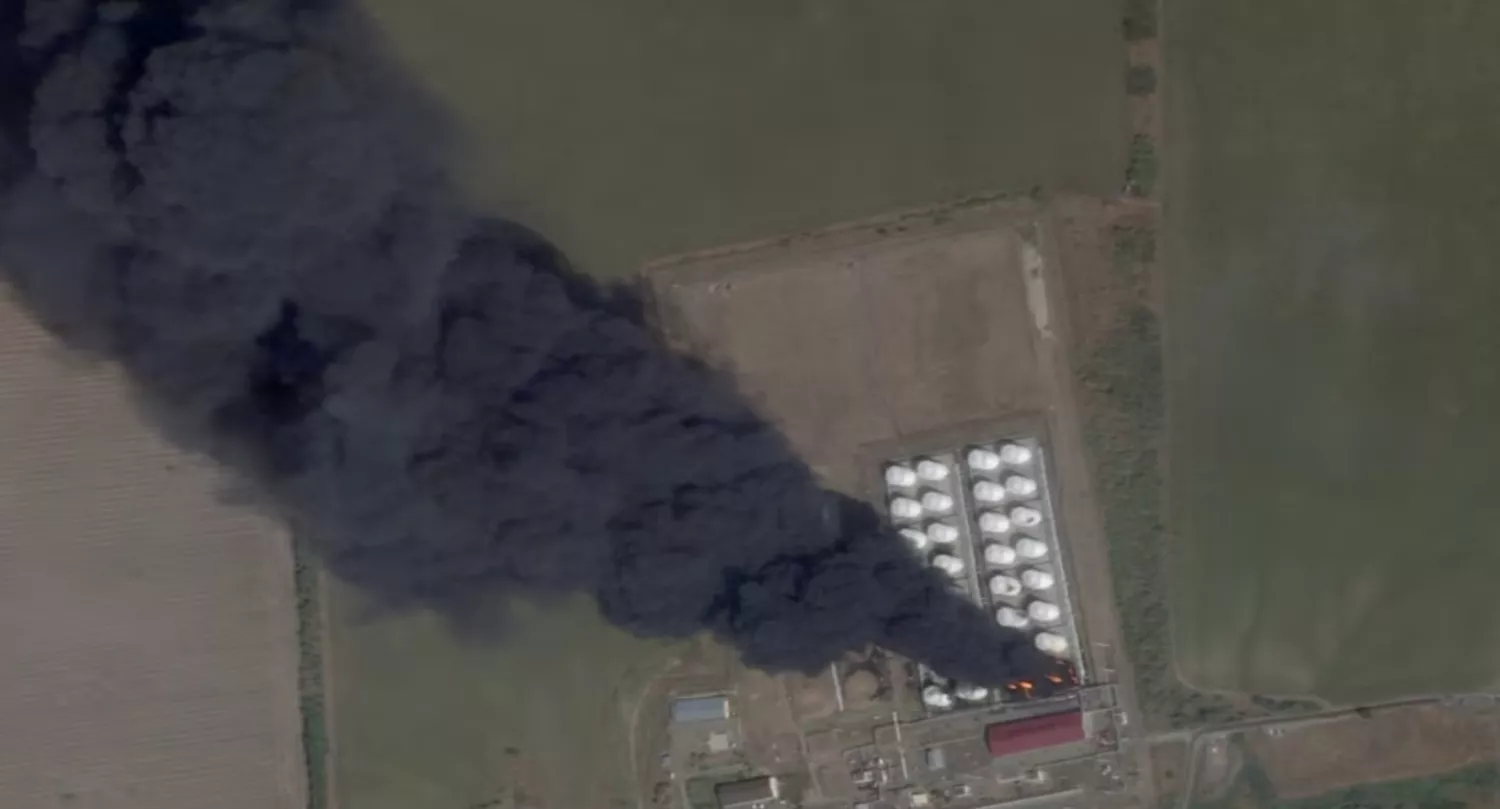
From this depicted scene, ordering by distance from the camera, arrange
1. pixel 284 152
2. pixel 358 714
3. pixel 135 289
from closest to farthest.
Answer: pixel 284 152
pixel 135 289
pixel 358 714

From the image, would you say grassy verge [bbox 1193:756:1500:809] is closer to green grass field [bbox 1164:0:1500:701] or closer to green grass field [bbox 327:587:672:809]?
green grass field [bbox 1164:0:1500:701]

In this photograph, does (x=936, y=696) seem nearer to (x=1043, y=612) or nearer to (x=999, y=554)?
(x=1043, y=612)

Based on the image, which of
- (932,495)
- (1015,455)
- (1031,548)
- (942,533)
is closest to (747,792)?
(942,533)

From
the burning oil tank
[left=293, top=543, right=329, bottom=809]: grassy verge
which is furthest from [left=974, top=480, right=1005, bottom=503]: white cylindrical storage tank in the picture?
[left=293, top=543, right=329, bottom=809]: grassy verge

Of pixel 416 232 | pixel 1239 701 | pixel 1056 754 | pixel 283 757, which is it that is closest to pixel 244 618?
pixel 283 757

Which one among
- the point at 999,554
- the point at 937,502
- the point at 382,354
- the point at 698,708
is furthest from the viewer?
the point at 698,708

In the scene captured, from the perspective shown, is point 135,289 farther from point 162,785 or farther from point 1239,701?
point 1239,701

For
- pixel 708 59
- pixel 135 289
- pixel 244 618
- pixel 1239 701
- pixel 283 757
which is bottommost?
pixel 1239 701
